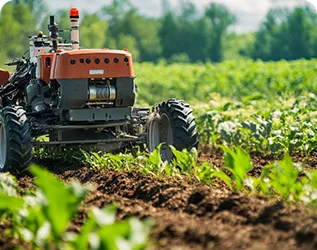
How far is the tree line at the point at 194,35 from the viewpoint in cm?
7256

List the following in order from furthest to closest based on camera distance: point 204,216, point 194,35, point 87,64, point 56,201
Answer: point 194,35
point 87,64
point 204,216
point 56,201

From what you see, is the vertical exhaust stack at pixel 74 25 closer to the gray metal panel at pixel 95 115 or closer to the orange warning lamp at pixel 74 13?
the orange warning lamp at pixel 74 13

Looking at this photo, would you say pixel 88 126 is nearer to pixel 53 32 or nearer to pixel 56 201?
pixel 53 32

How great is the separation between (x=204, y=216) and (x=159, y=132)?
4.23 metres

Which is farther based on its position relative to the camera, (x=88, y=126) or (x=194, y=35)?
(x=194, y=35)

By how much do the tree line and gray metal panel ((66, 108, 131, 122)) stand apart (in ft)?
166

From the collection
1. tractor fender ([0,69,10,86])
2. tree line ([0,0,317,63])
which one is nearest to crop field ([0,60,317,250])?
tractor fender ([0,69,10,86])

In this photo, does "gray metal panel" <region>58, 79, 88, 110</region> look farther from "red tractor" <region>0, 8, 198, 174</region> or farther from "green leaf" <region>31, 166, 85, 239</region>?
"green leaf" <region>31, 166, 85, 239</region>

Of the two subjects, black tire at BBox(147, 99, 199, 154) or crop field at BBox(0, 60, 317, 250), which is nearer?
crop field at BBox(0, 60, 317, 250)

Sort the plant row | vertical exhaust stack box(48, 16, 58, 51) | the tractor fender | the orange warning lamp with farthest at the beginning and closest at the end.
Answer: the tractor fender < vertical exhaust stack box(48, 16, 58, 51) < the orange warning lamp < the plant row

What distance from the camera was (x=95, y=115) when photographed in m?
9.64

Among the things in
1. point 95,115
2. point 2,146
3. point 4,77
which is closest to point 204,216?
point 95,115

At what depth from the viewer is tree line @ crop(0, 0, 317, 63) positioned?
72562mm

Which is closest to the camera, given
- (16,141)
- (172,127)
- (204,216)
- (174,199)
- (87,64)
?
(204,216)
